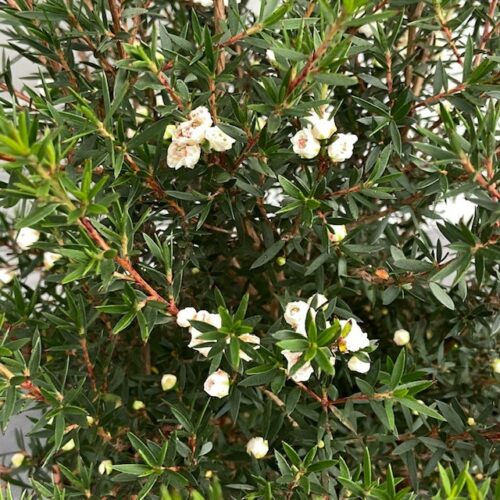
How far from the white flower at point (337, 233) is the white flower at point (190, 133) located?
20 centimetres

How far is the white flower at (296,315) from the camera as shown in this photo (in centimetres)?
67

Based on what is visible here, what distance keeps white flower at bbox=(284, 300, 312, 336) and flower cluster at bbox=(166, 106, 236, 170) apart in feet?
→ 0.61

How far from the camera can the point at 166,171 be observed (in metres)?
0.74

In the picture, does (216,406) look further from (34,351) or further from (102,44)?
(102,44)

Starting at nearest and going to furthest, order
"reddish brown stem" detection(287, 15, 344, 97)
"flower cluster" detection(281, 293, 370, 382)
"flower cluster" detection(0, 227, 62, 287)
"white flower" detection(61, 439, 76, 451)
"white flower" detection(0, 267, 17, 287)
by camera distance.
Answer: "reddish brown stem" detection(287, 15, 344, 97) → "flower cluster" detection(281, 293, 370, 382) → "white flower" detection(61, 439, 76, 451) → "flower cluster" detection(0, 227, 62, 287) → "white flower" detection(0, 267, 17, 287)

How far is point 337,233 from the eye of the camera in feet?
2.54

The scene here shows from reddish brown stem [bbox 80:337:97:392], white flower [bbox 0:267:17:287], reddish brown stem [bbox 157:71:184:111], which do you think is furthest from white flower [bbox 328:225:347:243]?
white flower [bbox 0:267:17:287]

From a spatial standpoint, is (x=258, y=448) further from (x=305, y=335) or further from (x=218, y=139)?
(x=218, y=139)

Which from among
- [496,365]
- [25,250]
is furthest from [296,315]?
[25,250]

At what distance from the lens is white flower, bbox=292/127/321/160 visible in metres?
0.68

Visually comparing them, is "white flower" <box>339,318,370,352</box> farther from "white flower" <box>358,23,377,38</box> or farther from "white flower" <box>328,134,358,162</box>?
"white flower" <box>358,23,377,38</box>

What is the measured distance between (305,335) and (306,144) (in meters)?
0.21

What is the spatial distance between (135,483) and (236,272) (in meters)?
0.32

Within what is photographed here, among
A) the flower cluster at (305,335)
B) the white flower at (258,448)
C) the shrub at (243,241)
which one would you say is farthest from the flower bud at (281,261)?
the white flower at (258,448)
